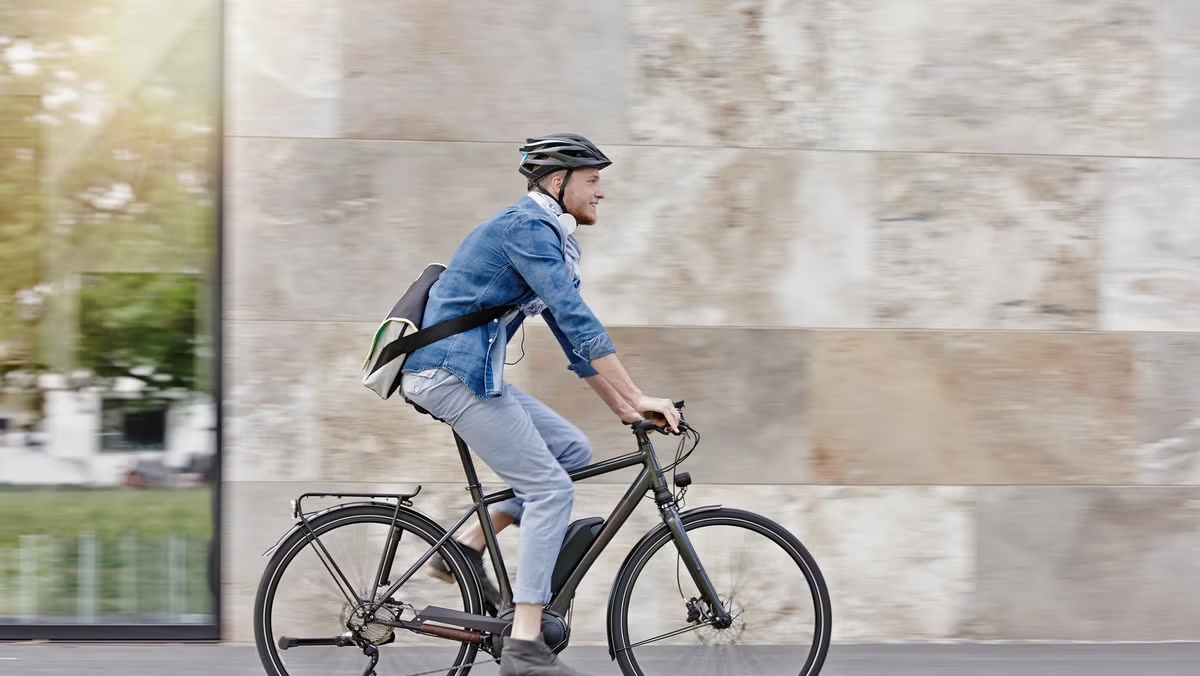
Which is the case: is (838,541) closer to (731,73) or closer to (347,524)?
(731,73)

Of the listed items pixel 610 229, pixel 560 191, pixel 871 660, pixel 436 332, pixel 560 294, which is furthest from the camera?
pixel 610 229

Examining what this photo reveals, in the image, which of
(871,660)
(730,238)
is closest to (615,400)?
(730,238)

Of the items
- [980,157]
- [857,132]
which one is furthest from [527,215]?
[980,157]

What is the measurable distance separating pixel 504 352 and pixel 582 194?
595 mm

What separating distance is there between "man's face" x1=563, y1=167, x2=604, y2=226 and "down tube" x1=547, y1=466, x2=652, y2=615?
0.90 m

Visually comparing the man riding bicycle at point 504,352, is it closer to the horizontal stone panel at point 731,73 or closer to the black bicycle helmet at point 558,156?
the black bicycle helmet at point 558,156

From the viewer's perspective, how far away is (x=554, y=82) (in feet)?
17.1

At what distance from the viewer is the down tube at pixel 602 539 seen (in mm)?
4035

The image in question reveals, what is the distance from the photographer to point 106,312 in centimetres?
535

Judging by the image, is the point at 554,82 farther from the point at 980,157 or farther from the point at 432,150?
the point at 980,157

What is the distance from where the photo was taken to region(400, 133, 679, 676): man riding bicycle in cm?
379

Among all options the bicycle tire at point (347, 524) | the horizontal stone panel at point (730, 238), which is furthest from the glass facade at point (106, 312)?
the horizontal stone panel at point (730, 238)

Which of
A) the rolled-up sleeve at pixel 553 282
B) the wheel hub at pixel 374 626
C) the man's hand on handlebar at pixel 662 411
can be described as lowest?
the wheel hub at pixel 374 626

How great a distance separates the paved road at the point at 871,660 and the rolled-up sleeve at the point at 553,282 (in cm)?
163
